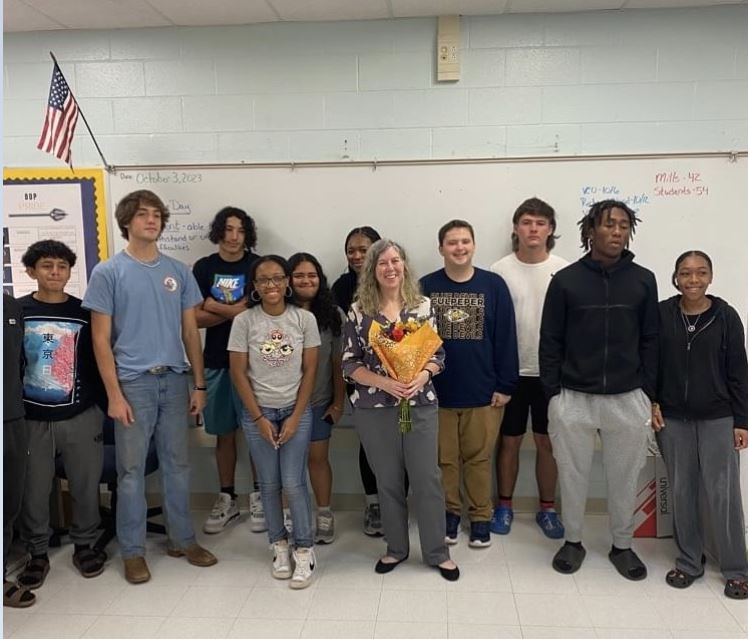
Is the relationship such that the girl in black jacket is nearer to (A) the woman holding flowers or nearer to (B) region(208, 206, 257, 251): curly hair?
(A) the woman holding flowers

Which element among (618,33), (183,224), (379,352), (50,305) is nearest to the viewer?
(379,352)

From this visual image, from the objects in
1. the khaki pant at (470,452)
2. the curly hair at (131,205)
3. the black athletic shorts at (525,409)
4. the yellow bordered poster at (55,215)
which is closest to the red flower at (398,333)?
the khaki pant at (470,452)

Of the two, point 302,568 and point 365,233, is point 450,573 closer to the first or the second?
point 302,568

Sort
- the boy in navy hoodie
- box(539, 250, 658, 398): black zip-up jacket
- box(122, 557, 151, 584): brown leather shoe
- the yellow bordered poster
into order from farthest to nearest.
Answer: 1. the yellow bordered poster
2. the boy in navy hoodie
3. box(122, 557, 151, 584): brown leather shoe
4. box(539, 250, 658, 398): black zip-up jacket

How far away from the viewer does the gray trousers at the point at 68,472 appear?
2.68 m

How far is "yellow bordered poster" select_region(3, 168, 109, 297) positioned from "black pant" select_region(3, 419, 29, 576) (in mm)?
1201

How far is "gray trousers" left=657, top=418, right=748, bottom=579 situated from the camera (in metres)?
2.57

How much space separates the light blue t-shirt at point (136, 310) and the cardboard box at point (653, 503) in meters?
2.41

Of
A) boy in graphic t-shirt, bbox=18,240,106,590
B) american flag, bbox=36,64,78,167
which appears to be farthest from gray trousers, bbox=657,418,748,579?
american flag, bbox=36,64,78,167

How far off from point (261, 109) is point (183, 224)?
79 cm

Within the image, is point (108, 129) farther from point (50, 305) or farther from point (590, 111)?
point (590, 111)

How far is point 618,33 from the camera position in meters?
3.19

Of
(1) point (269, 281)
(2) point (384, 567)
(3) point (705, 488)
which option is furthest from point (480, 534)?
(1) point (269, 281)

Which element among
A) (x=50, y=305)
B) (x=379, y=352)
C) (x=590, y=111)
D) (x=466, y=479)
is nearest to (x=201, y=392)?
(x=50, y=305)
